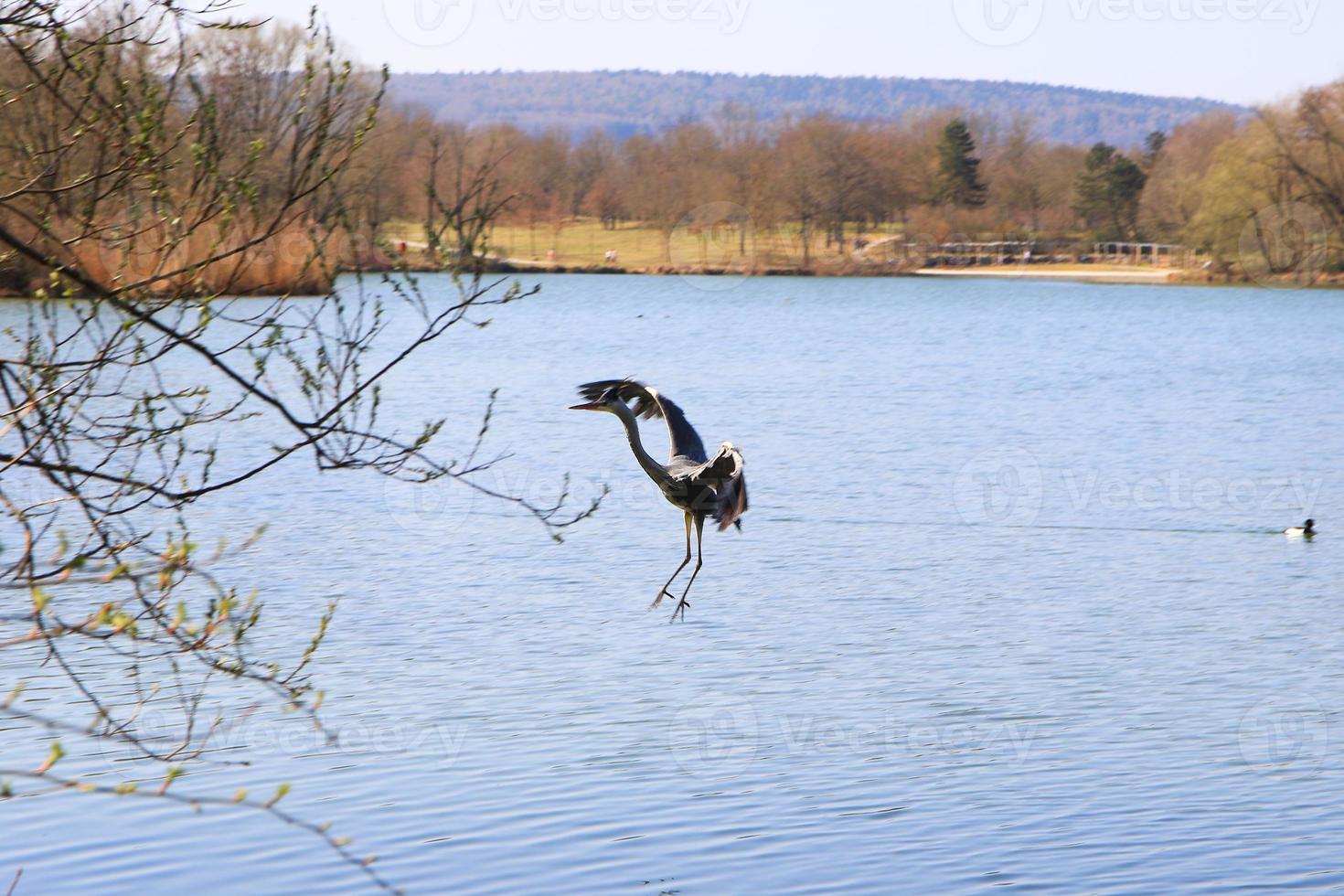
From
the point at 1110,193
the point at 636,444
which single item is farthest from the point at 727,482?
the point at 1110,193

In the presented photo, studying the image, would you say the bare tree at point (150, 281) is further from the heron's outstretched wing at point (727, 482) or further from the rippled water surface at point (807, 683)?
the rippled water surface at point (807, 683)

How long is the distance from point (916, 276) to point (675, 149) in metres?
31.6

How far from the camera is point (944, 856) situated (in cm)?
830

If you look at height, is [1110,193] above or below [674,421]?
above

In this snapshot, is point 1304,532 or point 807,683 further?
point 1304,532

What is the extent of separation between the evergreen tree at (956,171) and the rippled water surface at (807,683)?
8199 centimetres

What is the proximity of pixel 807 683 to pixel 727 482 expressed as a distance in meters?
4.19

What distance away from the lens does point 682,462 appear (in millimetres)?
8180

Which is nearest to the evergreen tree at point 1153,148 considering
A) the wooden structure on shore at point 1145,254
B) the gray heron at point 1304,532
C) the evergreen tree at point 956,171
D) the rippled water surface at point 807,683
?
the wooden structure on shore at point 1145,254

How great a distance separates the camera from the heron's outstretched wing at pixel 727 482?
7484mm

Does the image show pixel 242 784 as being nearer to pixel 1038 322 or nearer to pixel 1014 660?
pixel 1014 660

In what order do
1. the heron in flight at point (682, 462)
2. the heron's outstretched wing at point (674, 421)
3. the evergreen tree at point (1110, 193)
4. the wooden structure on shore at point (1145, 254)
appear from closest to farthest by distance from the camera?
the heron in flight at point (682, 462) → the heron's outstretched wing at point (674, 421) → the wooden structure on shore at point (1145, 254) → the evergreen tree at point (1110, 193)

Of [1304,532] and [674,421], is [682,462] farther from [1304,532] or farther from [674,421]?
[1304,532]

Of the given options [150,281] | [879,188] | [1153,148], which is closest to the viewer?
[150,281]
